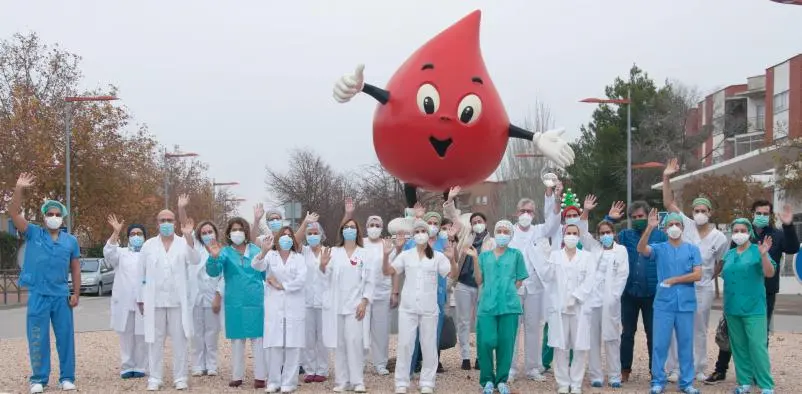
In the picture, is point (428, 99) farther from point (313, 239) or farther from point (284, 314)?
point (284, 314)

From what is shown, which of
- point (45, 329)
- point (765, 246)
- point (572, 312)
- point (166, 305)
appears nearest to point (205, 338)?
point (166, 305)

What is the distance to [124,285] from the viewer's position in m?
11.0

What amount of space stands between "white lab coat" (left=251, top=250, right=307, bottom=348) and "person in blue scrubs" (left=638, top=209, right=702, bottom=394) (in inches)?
139

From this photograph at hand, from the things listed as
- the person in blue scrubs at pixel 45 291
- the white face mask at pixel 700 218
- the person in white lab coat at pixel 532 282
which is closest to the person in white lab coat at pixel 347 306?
the person in white lab coat at pixel 532 282

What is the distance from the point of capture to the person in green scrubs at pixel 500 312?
9.47m

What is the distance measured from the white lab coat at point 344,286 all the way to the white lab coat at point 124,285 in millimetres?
2306

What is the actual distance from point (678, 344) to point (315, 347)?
3869 mm

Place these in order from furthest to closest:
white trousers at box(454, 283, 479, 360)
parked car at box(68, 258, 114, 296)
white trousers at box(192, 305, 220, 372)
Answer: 1. parked car at box(68, 258, 114, 296)
2. white trousers at box(454, 283, 479, 360)
3. white trousers at box(192, 305, 220, 372)

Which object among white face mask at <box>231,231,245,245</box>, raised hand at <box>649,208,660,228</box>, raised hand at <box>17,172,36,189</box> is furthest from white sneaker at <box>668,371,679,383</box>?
raised hand at <box>17,172,36,189</box>

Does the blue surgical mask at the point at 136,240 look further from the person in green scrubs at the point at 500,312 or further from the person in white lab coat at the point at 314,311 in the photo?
the person in green scrubs at the point at 500,312

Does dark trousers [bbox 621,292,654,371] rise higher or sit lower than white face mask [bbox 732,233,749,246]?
lower

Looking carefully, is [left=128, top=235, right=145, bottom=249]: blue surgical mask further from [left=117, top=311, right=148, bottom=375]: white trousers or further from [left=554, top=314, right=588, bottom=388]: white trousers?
[left=554, top=314, right=588, bottom=388]: white trousers

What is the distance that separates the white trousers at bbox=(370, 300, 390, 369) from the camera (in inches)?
423

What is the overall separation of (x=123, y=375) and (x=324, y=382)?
230 cm
